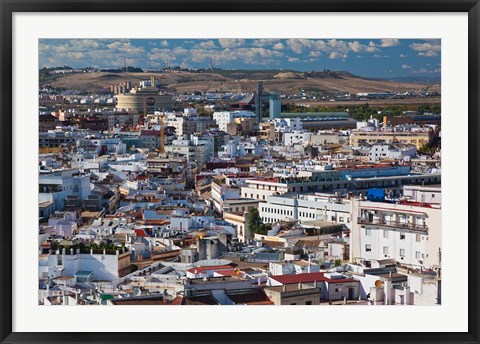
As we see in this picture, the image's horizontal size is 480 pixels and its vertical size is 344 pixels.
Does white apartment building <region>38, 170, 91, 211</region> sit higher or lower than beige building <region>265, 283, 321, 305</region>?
higher

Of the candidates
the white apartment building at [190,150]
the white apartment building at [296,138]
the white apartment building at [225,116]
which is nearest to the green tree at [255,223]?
the white apartment building at [190,150]

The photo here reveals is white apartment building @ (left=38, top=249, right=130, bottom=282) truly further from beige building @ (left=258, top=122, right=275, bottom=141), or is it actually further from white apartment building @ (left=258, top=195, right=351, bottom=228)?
beige building @ (left=258, top=122, right=275, bottom=141)

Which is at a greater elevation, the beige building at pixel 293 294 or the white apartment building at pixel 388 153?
the white apartment building at pixel 388 153

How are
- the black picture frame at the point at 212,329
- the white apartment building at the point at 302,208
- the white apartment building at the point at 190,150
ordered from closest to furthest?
the black picture frame at the point at 212,329, the white apartment building at the point at 302,208, the white apartment building at the point at 190,150

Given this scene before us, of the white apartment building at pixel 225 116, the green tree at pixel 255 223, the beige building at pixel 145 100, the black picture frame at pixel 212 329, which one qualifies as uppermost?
the beige building at pixel 145 100

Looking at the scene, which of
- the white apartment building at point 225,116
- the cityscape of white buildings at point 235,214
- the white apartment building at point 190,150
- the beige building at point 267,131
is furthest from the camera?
the white apartment building at point 225,116

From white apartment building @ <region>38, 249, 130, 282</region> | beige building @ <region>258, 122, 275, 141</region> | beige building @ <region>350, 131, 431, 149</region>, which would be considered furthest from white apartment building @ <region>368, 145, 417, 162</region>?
A: white apartment building @ <region>38, 249, 130, 282</region>

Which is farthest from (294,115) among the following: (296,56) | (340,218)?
(340,218)

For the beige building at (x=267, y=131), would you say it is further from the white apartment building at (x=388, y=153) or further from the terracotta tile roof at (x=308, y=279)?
the terracotta tile roof at (x=308, y=279)
